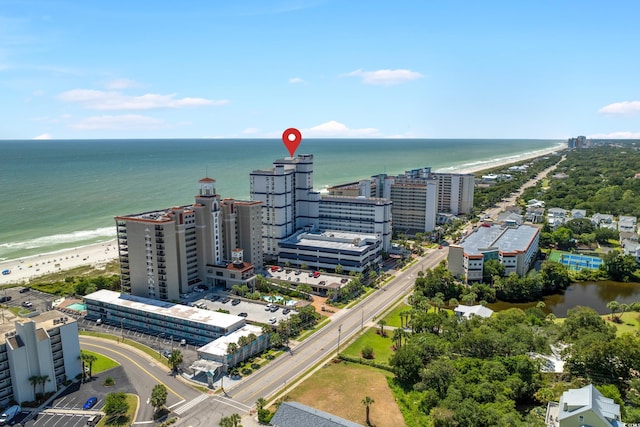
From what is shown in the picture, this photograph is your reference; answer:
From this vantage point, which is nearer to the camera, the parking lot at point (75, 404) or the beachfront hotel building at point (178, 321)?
the parking lot at point (75, 404)

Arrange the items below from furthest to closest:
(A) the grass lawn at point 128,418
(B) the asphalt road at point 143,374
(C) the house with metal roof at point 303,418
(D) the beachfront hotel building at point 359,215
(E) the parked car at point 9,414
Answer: (D) the beachfront hotel building at point 359,215, (B) the asphalt road at point 143,374, (E) the parked car at point 9,414, (A) the grass lawn at point 128,418, (C) the house with metal roof at point 303,418

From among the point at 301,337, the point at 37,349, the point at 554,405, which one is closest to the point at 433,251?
the point at 301,337

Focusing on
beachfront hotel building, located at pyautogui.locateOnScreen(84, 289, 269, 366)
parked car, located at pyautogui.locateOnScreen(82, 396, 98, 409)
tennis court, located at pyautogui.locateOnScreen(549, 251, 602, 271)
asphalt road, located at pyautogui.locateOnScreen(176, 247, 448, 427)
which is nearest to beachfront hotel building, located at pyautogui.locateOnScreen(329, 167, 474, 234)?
tennis court, located at pyautogui.locateOnScreen(549, 251, 602, 271)

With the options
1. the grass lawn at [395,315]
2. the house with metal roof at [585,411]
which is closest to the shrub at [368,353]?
the grass lawn at [395,315]

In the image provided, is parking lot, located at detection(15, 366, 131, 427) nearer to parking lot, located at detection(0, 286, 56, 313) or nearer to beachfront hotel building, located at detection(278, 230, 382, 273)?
parking lot, located at detection(0, 286, 56, 313)

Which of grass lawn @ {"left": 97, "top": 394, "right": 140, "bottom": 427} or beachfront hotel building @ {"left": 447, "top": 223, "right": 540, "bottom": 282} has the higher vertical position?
beachfront hotel building @ {"left": 447, "top": 223, "right": 540, "bottom": 282}

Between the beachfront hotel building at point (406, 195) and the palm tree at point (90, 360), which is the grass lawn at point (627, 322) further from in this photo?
the palm tree at point (90, 360)

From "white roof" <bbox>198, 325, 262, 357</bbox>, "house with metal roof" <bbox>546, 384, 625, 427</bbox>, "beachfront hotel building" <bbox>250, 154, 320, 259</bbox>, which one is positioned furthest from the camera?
"beachfront hotel building" <bbox>250, 154, 320, 259</bbox>

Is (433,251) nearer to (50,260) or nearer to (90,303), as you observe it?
(90,303)
